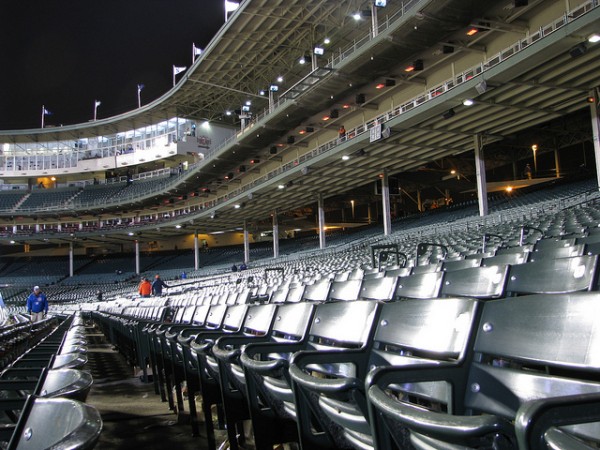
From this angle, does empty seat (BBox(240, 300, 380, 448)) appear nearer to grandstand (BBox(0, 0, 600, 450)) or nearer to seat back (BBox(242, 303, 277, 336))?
grandstand (BBox(0, 0, 600, 450))

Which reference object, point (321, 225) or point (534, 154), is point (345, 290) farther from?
point (534, 154)

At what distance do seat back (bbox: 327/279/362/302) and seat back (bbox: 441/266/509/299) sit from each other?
0.98m

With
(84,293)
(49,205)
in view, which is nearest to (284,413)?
(84,293)

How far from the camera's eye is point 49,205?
51.0 metres

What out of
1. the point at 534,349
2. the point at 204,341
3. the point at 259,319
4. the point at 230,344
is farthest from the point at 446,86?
→ the point at 534,349

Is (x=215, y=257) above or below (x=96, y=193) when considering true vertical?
below

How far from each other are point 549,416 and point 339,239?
123 ft

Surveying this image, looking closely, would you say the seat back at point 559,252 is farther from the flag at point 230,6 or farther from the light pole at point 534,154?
the light pole at point 534,154

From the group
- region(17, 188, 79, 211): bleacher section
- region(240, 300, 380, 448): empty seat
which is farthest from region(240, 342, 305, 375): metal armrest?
region(17, 188, 79, 211): bleacher section

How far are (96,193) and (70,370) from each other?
55747 millimetres

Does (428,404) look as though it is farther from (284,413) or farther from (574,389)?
(574,389)

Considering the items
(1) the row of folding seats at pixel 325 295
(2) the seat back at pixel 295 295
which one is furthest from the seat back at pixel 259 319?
(2) the seat back at pixel 295 295

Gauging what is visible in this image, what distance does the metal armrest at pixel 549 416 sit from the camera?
983 mm

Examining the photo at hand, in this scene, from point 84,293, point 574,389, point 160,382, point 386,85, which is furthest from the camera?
point 84,293
